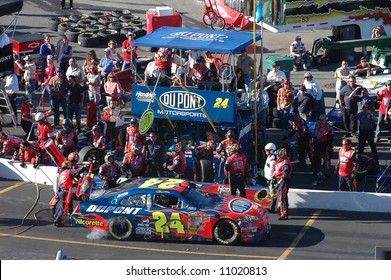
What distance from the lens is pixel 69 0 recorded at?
42.2m

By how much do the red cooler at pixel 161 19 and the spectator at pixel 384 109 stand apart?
10.7m

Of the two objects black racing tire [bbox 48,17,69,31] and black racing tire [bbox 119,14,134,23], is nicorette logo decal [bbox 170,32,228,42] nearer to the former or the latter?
black racing tire [bbox 119,14,134,23]

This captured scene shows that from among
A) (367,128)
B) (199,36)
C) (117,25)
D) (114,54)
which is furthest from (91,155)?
(117,25)

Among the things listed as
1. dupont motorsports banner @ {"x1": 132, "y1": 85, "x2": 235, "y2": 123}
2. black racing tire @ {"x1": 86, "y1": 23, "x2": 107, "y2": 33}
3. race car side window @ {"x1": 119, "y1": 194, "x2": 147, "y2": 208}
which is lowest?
race car side window @ {"x1": 119, "y1": 194, "x2": 147, "y2": 208}

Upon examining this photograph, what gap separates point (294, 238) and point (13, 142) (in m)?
8.11

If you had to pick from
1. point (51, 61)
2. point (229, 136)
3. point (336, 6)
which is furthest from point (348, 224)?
point (336, 6)

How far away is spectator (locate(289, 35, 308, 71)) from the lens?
32.8 m

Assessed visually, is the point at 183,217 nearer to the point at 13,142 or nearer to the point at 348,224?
the point at 348,224

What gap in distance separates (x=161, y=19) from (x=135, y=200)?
15.6 m

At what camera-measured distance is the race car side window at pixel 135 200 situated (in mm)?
20484

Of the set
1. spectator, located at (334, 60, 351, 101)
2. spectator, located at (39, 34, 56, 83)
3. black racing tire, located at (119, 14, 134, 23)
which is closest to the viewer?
spectator, located at (334, 60, 351, 101)

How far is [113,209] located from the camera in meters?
20.5

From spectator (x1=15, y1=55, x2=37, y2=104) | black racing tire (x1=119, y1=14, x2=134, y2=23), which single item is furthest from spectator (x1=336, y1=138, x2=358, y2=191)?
black racing tire (x1=119, y1=14, x2=134, y2=23)

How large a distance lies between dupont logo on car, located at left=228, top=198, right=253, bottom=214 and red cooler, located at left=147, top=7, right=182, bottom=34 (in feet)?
49.9
